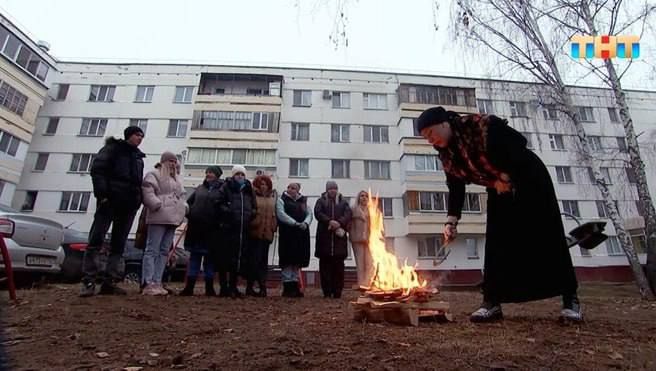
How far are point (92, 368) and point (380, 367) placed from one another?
1639 mm

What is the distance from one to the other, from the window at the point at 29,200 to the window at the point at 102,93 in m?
7.86

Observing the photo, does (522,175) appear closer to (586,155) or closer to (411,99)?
(586,155)

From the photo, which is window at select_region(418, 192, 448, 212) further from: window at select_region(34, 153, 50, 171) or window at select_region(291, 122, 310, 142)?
window at select_region(34, 153, 50, 171)

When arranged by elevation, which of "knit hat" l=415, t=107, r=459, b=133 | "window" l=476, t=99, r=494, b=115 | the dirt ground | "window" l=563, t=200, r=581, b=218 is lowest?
the dirt ground

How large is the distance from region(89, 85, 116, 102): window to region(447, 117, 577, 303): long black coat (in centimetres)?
3139

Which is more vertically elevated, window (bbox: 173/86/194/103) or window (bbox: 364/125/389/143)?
window (bbox: 173/86/194/103)

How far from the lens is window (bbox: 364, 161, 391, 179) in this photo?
2716 cm

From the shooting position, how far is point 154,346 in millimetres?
2605

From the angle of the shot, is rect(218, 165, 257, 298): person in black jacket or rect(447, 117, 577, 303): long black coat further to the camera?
rect(218, 165, 257, 298): person in black jacket

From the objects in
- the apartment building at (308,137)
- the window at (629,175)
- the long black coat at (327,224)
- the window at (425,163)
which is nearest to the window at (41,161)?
the apartment building at (308,137)

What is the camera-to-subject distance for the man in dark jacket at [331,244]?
652 cm

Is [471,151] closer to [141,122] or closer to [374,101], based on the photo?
[374,101]

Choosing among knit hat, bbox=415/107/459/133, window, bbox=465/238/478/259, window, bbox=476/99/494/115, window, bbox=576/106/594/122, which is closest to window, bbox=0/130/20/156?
knit hat, bbox=415/107/459/133

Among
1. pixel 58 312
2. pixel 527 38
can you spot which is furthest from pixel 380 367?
A: pixel 527 38
